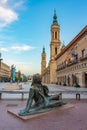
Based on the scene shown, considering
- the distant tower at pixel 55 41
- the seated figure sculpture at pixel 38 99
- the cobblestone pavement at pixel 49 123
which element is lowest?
the cobblestone pavement at pixel 49 123

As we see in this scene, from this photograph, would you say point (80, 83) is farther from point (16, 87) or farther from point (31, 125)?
point (31, 125)

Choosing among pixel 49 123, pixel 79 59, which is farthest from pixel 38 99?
pixel 79 59

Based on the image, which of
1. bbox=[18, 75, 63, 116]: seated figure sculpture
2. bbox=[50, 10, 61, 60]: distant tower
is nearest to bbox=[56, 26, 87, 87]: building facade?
bbox=[18, 75, 63, 116]: seated figure sculpture

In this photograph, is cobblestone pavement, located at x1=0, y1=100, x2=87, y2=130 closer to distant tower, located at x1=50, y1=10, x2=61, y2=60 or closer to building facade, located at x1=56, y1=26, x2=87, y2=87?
building facade, located at x1=56, y1=26, x2=87, y2=87

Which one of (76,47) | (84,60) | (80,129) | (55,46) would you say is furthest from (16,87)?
(55,46)

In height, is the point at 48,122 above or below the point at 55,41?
below

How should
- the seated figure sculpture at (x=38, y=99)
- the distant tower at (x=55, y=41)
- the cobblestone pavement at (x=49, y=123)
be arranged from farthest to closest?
the distant tower at (x=55, y=41)
the seated figure sculpture at (x=38, y=99)
the cobblestone pavement at (x=49, y=123)

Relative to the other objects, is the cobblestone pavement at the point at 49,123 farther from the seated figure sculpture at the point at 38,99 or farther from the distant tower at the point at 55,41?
the distant tower at the point at 55,41

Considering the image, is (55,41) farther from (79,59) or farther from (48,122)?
(48,122)

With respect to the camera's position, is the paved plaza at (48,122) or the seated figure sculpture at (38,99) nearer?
the paved plaza at (48,122)

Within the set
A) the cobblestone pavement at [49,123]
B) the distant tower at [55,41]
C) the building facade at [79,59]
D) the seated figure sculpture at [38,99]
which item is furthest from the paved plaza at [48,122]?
the distant tower at [55,41]

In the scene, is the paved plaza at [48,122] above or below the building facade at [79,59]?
below

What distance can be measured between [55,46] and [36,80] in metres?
107

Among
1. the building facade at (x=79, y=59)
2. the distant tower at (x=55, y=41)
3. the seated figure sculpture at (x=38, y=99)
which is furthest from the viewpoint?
the distant tower at (x=55, y=41)
